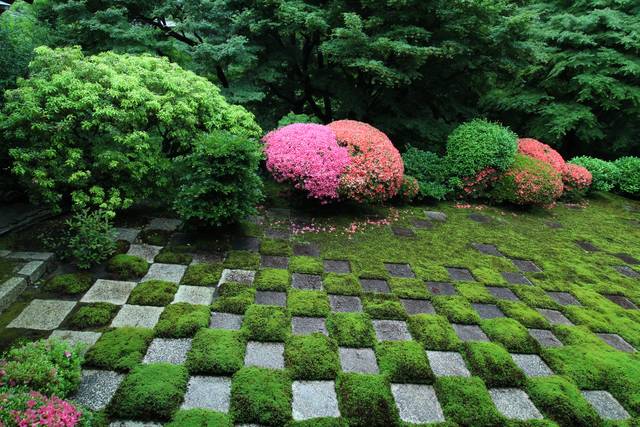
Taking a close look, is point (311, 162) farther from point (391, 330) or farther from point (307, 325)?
point (391, 330)

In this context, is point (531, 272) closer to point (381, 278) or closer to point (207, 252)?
point (381, 278)

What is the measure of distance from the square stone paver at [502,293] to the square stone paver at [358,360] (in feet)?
7.31

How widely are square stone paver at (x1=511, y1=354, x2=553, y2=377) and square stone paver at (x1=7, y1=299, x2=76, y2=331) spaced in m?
4.43

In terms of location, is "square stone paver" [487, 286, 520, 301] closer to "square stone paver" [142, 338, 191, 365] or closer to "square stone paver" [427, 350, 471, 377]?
"square stone paver" [427, 350, 471, 377]

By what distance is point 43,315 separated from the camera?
3.99 meters

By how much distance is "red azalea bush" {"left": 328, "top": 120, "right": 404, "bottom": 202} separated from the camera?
677 centimetres

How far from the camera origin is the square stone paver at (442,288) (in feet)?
16.9

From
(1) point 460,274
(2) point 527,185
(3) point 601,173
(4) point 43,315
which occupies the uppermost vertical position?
(3) point 601,173

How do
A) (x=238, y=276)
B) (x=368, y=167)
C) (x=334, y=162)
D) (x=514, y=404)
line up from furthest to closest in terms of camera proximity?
(x=368, y=167) < (x=334, y=162) < (x=238, y=276) < (x=514, y=404)

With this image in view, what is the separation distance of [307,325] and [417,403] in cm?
132

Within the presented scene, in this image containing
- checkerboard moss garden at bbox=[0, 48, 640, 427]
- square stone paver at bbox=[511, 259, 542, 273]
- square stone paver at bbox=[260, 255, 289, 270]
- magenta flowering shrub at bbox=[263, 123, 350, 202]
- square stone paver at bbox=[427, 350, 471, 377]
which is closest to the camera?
checkerboard moss garden at bbox=[0, 48, 640, 427]

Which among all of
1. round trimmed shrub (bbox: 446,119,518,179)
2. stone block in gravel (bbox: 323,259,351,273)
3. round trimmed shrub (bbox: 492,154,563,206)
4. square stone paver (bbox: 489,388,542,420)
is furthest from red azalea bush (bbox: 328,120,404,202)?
square stone paver (bbox: 489,388,542,420)

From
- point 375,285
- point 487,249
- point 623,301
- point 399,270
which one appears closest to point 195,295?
point 375,285

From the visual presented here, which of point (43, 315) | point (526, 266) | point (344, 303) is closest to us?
point (43, 315)
